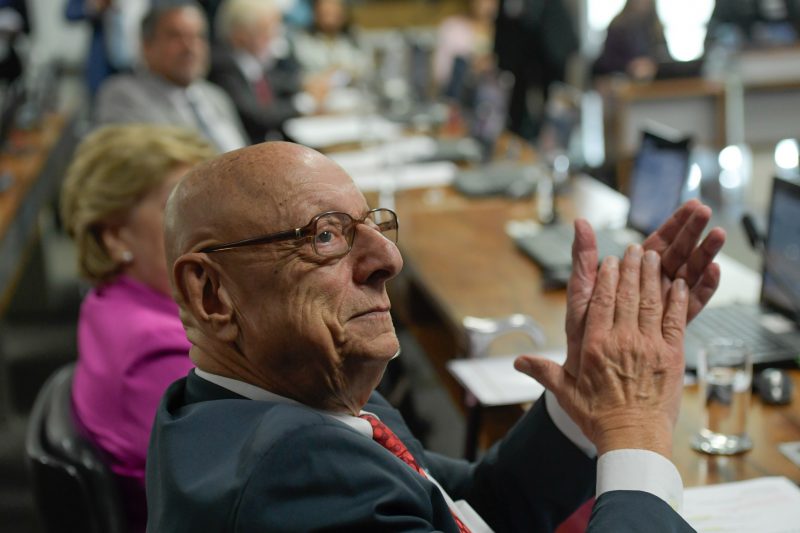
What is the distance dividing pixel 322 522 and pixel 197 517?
12cm

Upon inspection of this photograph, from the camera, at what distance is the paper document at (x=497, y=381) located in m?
1.78

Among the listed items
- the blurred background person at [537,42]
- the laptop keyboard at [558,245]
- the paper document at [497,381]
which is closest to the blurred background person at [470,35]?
the blurred background person at [537,42]

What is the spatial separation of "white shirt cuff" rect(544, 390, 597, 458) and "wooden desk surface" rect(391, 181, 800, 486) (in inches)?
10.5

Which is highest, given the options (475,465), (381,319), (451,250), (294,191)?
(294,191)

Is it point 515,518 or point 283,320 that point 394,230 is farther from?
point 515,518

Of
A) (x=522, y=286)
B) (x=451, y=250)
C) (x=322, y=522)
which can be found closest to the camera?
(x=322, y=522)

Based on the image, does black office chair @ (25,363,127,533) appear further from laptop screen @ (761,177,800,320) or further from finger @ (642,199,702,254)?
laptop screen @ (761,177,800,320)

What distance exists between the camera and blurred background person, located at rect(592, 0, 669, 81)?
25.5ft

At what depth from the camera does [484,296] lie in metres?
2.42

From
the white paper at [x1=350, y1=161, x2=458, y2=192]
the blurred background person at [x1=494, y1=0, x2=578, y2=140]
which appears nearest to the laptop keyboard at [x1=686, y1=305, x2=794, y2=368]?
the white paper at [x1=350, y1=161, x2=458, y2=192]

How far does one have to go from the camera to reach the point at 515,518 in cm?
135

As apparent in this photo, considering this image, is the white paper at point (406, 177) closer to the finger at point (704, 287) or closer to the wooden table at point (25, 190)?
the wooden table at point (25, 190)

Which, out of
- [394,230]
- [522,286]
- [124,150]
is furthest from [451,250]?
[394,230]

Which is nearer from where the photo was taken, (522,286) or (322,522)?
(322,522)
